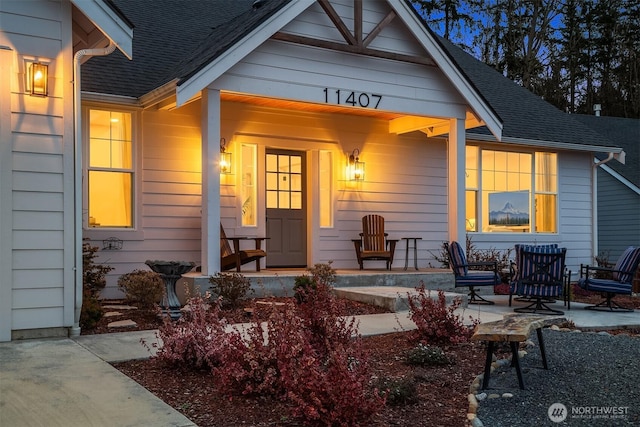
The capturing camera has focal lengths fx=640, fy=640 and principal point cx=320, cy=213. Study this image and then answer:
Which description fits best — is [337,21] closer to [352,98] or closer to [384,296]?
[352,98]

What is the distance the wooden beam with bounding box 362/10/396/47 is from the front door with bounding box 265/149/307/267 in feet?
8.36

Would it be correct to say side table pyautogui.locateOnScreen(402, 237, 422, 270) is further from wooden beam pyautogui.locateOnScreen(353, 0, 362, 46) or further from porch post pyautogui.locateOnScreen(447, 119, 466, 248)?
wooden beam pyautogui.locateOnScreen(353, 0, 362, 46)

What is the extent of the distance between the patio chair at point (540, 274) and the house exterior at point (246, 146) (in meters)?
1.70

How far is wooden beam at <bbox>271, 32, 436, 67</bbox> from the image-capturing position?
9.09m

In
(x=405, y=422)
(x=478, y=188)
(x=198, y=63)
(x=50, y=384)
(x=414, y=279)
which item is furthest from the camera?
(x=478, y=188)

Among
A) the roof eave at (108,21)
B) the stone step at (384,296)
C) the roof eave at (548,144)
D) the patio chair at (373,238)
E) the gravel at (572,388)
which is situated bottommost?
A: the gravel at (572,388)

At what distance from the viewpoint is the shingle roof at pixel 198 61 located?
952 centimetres

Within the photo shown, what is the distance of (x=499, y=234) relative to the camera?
1351cm

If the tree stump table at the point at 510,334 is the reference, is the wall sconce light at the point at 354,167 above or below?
above

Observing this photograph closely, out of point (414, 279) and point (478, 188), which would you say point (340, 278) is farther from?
point (478, 188)

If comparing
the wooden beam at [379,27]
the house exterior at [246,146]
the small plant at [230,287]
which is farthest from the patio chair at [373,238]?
the small plant at [230,287]

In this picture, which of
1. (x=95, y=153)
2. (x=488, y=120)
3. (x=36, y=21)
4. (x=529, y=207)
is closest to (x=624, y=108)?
(x=529, y=207)

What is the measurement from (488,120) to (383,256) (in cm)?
291

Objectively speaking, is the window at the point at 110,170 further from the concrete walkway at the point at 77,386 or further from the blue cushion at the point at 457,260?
the blue cushion at the point at 457,260
